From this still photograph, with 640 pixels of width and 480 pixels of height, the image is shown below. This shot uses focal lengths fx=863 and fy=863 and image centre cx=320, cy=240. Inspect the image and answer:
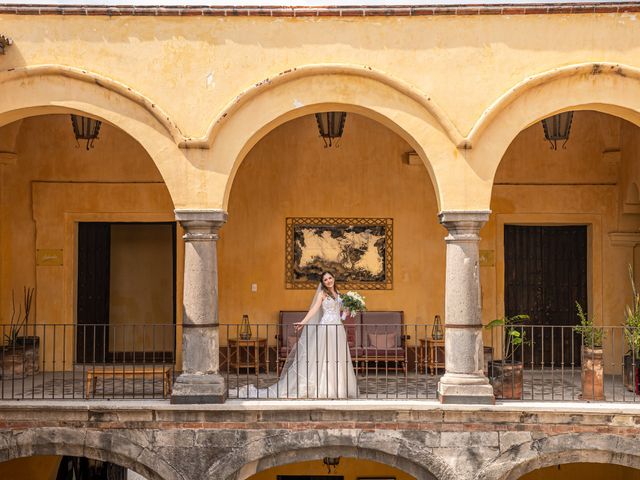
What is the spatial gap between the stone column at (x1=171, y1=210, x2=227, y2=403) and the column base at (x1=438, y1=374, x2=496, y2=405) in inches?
95.3

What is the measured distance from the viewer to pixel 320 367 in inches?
393

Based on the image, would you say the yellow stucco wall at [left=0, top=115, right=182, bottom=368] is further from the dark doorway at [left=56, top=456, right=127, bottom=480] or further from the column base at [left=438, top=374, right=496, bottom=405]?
the column base at [left=438, top=374, right=496, bottom=405]

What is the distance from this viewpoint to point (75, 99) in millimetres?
9586

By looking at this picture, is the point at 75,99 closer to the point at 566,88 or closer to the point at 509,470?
the point at 566,88

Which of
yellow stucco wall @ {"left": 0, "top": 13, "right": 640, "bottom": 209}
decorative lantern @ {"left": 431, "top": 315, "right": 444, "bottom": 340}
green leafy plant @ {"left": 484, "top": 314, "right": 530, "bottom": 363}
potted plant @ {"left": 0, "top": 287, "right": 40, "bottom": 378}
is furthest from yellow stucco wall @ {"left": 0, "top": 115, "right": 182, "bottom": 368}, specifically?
green leafy plant @ {"left": 484, "top": 314, "right": 530, "bottom": 363}

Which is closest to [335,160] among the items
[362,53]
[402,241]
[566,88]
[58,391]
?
[402,241]

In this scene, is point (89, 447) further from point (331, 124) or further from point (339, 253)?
point (331, 124)

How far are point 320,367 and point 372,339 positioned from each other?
7.82 feet

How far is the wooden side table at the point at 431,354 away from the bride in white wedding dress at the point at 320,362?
75.1 inches

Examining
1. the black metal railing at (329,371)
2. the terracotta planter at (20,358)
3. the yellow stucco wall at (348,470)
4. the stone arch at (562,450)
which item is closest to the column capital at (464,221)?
the black metal railing at (329,371)

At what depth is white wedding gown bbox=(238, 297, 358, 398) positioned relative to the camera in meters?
9.73

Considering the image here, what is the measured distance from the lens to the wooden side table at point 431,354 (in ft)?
38.4

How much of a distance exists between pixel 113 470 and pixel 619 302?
26.3 ft

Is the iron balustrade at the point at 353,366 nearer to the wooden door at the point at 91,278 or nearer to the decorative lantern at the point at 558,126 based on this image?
the wooden door at the point at 91,278
